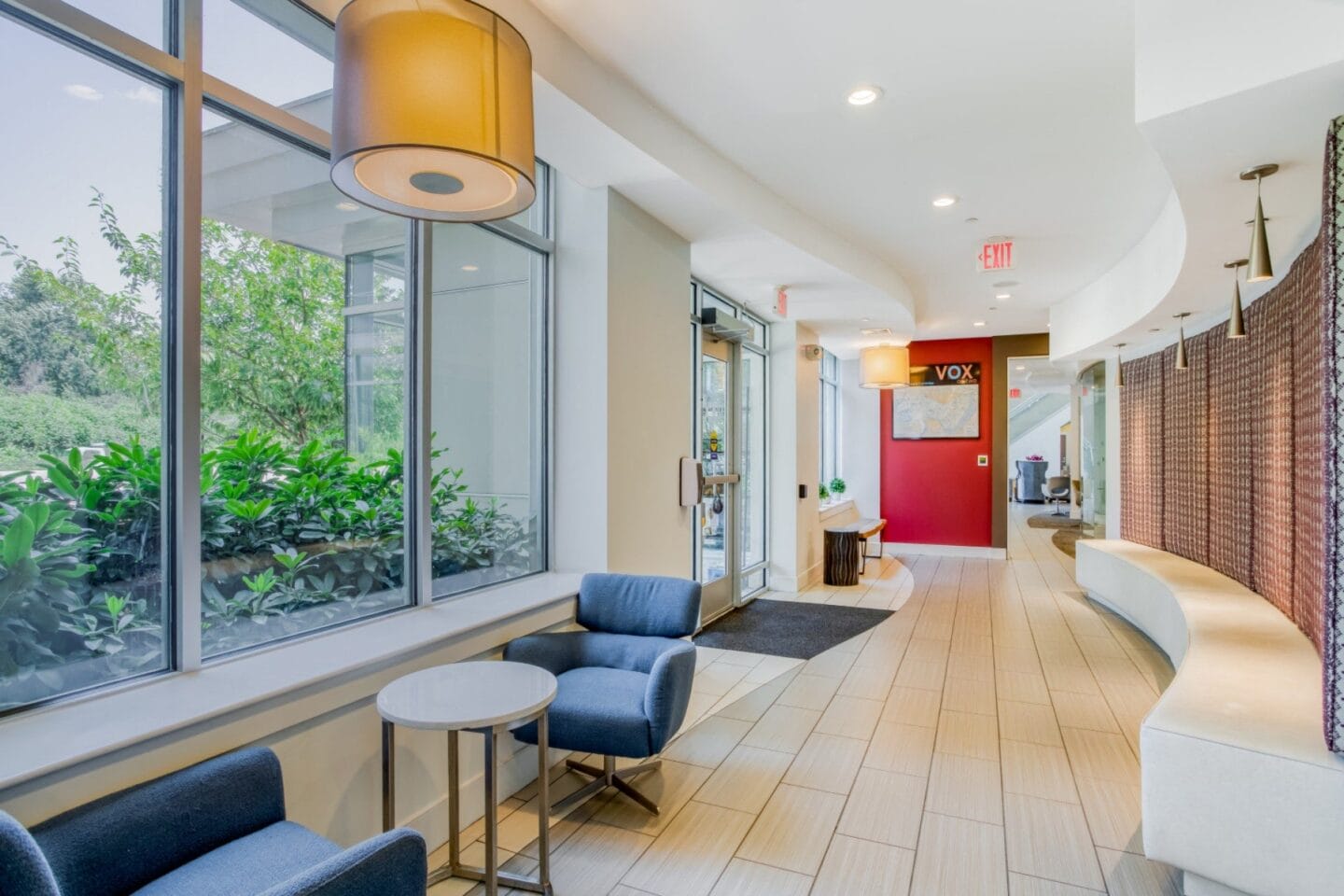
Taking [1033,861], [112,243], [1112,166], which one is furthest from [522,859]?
[1112,166]

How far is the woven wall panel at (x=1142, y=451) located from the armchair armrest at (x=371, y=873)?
6.65 metres

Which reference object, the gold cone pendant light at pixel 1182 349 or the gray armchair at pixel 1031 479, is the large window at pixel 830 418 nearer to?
the gold cone pendant light at pixel 1182 349

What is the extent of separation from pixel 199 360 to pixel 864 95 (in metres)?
2.86

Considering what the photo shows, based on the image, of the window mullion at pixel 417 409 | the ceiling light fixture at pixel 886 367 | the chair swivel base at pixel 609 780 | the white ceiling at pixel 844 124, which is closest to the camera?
the white ceiling at pixel 844 124

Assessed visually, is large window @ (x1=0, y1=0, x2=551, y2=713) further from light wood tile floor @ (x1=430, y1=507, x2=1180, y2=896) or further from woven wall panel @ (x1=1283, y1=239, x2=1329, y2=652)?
woven wall panel @ (x1=1283, y1=239, x2=1329, y2=652)

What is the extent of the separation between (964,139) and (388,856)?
12.8 ft

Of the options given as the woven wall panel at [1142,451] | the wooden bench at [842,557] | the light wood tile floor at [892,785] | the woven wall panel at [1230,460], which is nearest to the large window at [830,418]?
the wooden bench at [842,557]

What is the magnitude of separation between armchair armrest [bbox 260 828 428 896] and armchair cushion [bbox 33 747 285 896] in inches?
19.6

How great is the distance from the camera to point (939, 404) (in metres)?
9.75

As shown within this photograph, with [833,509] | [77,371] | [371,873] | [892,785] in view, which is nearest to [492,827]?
[371,873]

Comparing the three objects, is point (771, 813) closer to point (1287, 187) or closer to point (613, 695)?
point (613, 695)

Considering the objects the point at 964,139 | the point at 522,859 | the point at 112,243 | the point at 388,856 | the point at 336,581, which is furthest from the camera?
the point at 964,139

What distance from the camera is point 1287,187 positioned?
8.44 ft

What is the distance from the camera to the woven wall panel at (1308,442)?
313 cm
